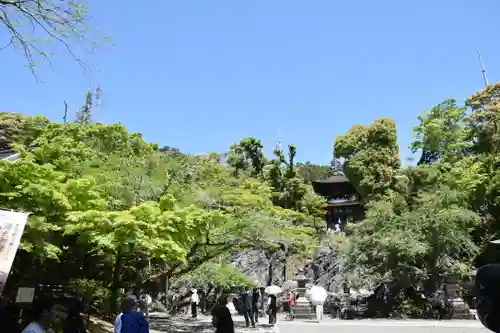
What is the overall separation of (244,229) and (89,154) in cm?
620

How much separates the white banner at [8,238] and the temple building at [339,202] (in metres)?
37.3

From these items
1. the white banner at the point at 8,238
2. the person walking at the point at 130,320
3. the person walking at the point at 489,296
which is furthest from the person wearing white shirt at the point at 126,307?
the person walking at the point at 489,296

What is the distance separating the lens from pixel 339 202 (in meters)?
44.6

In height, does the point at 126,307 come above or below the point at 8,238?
below

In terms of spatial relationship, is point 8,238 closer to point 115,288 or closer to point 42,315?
point 42,315

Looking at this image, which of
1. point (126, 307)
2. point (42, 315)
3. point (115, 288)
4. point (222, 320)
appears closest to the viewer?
point (42, 315)

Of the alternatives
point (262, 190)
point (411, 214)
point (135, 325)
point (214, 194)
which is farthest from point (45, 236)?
point (411, 214)

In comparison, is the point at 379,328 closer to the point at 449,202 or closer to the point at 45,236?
the point at 449,202

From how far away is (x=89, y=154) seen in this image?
51.6 ft

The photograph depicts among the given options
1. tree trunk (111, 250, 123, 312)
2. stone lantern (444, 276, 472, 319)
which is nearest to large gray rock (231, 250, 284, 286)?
stone lantern (444, 276, 472, 319)

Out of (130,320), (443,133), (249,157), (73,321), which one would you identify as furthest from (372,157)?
(73,321)

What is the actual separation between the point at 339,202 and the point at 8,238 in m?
39.5

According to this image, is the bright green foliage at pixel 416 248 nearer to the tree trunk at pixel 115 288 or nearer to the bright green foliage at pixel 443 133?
the tree trunk at pixel 115 288

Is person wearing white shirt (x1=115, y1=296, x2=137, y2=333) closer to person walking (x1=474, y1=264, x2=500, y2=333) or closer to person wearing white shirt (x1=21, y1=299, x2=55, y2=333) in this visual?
person wearing white shirt (x1=21, y1=299, x2=55, y2=333)
